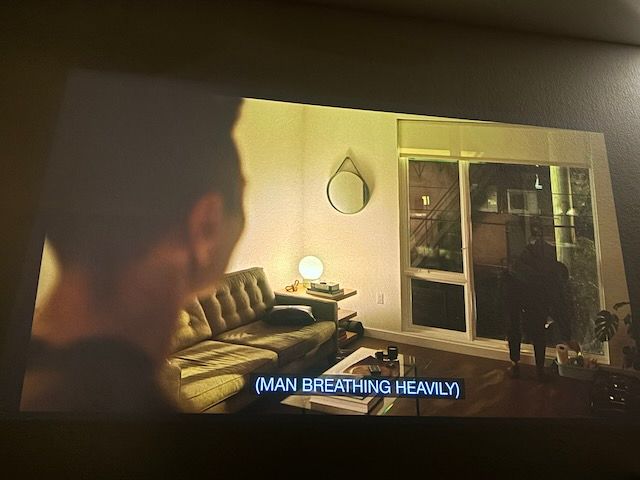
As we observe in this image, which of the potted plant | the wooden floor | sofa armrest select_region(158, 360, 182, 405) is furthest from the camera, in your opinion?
the potted plant

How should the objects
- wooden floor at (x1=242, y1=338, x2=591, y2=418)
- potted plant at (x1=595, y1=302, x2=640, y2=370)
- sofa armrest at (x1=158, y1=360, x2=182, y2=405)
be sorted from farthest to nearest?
potted plant at (x1=595, y1=302, x2=640, y2=370), wooden floor at (x1=242, y1=338, x2=591, y2=418), sofa armrest at (x1=158, y1=360, x2=182, y2=405)

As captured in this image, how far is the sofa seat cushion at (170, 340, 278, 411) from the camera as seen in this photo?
1.37 meters

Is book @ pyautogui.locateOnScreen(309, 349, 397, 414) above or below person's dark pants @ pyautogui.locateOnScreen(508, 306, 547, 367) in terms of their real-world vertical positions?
below

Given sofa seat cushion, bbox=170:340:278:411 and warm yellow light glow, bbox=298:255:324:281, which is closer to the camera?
sofa seat cushion, bbox=170:340:278:411

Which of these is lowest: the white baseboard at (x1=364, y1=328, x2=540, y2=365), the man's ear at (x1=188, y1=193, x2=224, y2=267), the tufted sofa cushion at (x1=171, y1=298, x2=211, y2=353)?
the white baseboard at (x1=364, y1=328, x2=540, y2=365)

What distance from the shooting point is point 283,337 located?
4.80 feet

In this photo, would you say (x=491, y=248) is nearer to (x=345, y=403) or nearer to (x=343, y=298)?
(x=343, y=298)

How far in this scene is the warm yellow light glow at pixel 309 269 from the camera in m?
1.50

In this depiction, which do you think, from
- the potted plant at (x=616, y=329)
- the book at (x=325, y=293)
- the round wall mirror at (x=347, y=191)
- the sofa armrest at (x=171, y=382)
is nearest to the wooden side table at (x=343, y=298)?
the book at (x=325, y=293)

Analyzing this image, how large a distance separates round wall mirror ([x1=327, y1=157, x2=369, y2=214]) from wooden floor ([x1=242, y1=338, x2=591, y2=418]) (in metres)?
0.53

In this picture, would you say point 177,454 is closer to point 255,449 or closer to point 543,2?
point 255,449

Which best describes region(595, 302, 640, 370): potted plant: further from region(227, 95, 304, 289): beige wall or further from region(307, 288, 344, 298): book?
region(227, 95, 304, 289): beige wall

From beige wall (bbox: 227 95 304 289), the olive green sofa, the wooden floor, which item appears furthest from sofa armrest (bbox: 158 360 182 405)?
the wooden floor

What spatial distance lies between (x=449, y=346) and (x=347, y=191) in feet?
2.43
